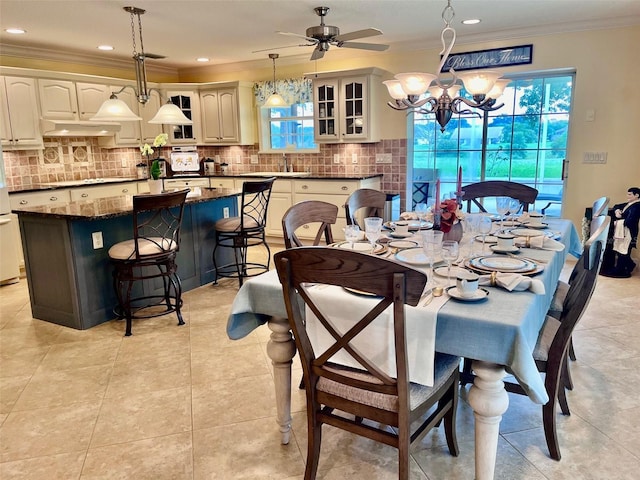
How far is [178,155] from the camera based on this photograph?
22.5 feet

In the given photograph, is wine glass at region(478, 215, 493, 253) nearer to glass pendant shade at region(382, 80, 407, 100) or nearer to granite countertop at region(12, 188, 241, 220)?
glass pendant shade at region(382, 80, 407, 100)

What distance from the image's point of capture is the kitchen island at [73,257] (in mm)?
3307

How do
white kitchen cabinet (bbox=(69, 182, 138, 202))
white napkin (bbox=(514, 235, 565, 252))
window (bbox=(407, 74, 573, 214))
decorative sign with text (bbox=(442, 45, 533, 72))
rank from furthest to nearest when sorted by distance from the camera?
1. white kitchen cabinet (bbox=(69, 182, 138, 202))
2. window (bbox=(407, 74, 573, 214))
3. decorative sign with text (bbox=(442, 45, 533, 72))
4. white napkin (bbox=(514, 235, 565, 252))

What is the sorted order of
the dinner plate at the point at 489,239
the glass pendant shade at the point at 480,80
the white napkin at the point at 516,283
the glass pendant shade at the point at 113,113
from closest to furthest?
1. the white napkin at the point at 516,283
2. the dinner plate at the point at 489,239
3. the glass pendant shade at the point at 480,80
4. the glass pendant shade at the point at 113,113

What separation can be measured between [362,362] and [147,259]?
91.6 inches

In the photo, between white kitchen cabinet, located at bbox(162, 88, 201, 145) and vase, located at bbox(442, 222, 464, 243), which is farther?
white kitchen cabinet, located at bbox(162, 88, 201, 145)

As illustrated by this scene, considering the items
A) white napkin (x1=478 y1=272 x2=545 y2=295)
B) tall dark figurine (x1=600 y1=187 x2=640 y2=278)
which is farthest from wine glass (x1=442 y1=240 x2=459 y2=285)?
tall dark figurine (x1=600 y1=187 x2=640 y2=278)

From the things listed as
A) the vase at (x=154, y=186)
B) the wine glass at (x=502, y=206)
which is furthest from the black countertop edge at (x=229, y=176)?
the wine glass at (x=502, y=206)

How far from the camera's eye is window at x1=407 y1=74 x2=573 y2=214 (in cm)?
514

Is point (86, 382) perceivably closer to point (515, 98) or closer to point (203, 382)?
point (203, 382)

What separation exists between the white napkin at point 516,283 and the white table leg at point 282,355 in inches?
32.3

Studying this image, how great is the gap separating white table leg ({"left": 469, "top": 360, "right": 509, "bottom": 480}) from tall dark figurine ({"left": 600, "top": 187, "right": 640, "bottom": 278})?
3.55 metres

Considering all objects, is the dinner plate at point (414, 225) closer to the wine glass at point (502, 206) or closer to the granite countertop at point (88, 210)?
the wine glass at point (502, 206)

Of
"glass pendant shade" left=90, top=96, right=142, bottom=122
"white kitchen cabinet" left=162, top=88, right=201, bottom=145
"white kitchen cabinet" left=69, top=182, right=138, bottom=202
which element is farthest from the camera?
"white kitchen cabinet" left=162, top=88, right=201, bottom=145
